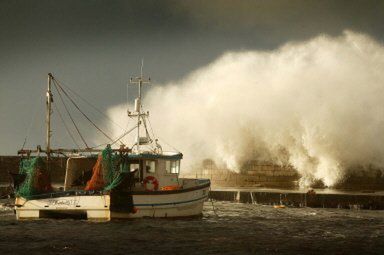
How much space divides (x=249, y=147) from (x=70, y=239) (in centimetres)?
3437

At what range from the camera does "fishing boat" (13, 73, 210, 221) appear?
73.9ft

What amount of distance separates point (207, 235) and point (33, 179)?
9.55 m

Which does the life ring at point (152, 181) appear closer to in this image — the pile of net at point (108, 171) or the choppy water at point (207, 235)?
the pile of net at point (108, 171)

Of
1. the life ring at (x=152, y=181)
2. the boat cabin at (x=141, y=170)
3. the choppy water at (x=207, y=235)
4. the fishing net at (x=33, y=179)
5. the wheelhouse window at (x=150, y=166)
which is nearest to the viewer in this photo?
the choppy water at (x=207, y=235)

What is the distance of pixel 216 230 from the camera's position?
68.4 ft

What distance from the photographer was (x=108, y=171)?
75.8 ft

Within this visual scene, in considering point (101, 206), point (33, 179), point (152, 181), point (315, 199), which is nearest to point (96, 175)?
point (101, 206)

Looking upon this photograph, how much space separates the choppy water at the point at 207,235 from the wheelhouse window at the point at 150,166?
→ 2916mm

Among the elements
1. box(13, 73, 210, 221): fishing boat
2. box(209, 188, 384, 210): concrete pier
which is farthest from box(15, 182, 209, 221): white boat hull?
box(209, 188, 384, 210): concrete pier

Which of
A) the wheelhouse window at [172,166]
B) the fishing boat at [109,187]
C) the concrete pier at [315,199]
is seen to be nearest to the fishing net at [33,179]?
the fishing boat at [109,187]

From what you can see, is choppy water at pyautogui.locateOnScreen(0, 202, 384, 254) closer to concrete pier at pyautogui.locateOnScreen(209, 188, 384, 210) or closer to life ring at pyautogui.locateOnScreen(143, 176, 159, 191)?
life ring at pyautogui.locateOnScreen(143, 176, 159, 191)

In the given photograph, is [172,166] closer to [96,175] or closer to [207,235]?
[96,175]

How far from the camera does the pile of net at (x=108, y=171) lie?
2255 cm

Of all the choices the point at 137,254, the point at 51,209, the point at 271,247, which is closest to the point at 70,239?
the point at 137,254
